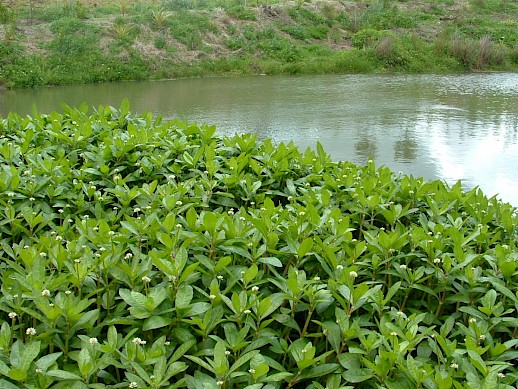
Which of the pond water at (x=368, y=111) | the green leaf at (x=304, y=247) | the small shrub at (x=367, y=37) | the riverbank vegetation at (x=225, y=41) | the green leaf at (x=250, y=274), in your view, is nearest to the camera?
the green leaf at (x=250, y=274)

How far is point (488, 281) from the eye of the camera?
1746mm

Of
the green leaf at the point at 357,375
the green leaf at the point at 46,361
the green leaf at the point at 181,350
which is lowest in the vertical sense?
the green leaf at the point at 357,375

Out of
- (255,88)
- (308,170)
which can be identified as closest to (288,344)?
(308,170)

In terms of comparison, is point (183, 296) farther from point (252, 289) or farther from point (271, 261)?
point (271, 261)

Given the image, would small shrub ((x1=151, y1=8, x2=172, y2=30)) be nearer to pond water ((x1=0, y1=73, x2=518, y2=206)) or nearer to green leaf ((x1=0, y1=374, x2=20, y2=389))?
pond water ((x1=0, y1=73, x2=518, y2=206))

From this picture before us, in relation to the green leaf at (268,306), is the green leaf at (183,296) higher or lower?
higher

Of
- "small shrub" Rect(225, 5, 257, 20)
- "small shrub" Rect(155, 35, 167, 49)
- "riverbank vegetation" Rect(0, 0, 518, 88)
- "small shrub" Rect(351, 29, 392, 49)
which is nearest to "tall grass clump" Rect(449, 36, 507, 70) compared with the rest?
"riverbank vegetation" Rect(0, 0, 518, 88)

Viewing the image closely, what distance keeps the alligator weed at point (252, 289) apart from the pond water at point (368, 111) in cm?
242

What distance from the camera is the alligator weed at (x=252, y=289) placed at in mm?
1406

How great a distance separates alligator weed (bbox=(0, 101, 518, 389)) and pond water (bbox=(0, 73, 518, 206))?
2.42 meters

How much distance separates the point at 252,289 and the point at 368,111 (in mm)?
6619

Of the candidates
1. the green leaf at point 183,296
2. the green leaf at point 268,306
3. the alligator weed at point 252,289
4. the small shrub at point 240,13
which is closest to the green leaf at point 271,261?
the alligator weed at point 252,289

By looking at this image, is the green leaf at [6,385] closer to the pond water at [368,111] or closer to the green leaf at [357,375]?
the green leaf at [357,375]

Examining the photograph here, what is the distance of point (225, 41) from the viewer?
13.9m
